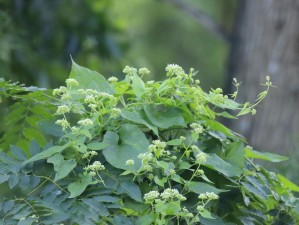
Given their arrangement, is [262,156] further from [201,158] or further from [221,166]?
[201,158]

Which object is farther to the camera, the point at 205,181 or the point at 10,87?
the point at 10,87

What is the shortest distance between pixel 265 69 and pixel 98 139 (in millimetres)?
3908

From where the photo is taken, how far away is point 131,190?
1.75 metres

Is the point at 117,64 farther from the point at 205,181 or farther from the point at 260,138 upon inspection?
the point at 205,181

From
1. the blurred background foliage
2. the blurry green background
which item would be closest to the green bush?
the blurry green background

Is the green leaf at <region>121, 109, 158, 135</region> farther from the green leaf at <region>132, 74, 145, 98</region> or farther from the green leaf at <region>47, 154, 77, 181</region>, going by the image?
the green leaf at <region>47, 154, 77, 181</region>

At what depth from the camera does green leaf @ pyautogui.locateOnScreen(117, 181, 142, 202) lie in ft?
5.72

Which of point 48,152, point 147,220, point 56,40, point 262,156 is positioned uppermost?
point 56,40

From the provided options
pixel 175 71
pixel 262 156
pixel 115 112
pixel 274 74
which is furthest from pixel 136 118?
pixel 274 74

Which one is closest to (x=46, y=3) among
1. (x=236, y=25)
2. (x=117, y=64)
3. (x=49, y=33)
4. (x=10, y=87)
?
(x=49, y=33)

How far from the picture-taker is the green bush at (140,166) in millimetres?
1735

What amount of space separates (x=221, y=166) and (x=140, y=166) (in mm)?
207

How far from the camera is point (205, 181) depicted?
186 cm

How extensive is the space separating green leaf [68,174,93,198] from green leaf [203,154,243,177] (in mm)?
291
